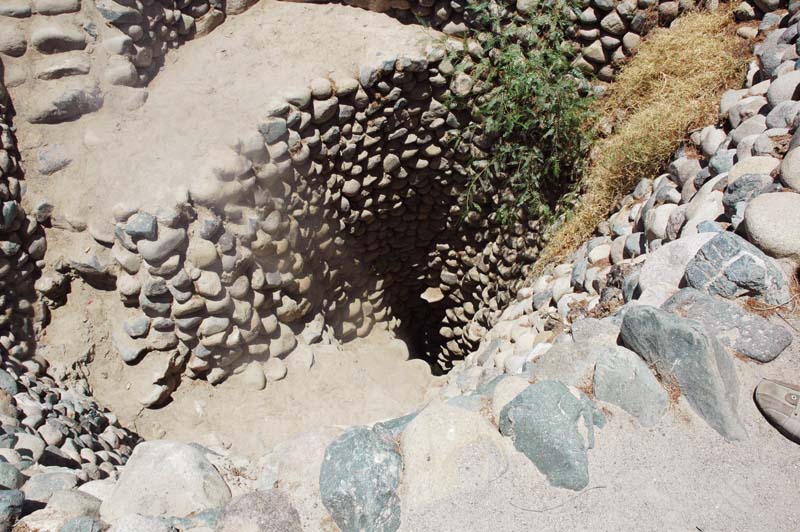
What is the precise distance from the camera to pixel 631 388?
1911 millimetres

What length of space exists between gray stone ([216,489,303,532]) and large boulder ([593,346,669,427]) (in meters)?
1.02

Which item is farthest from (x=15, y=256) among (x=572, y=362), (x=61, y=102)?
(x=572, y=362)

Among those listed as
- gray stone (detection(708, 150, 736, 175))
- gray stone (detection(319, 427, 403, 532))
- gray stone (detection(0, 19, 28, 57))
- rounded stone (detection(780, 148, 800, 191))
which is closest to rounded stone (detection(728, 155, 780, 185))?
rounded stone (detection(780, 148, 800, 191))

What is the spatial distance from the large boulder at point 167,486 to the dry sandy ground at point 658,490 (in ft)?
2.13

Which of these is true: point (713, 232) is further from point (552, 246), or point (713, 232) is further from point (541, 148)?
point (541, 148)

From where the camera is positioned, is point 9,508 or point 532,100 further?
point 532,100

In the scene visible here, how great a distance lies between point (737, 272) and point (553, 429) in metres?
0.87

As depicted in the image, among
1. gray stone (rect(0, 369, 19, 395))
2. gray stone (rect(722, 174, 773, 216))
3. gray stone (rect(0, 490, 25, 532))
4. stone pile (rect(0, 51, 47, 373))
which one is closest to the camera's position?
gray stone (rect(0, 490, 25, 532))

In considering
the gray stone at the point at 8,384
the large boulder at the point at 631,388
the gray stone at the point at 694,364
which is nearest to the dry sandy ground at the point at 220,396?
the gray stone at the point at 8,384

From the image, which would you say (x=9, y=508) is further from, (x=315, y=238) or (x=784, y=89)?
(x=784, y=89)

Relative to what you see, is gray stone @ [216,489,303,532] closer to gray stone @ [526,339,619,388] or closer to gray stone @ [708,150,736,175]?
gray stone @ [526,339,619,388]

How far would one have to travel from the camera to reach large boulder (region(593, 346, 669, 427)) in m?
1.90

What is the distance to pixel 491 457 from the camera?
5.99 ft

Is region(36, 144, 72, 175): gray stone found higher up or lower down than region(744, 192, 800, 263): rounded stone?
lower down
